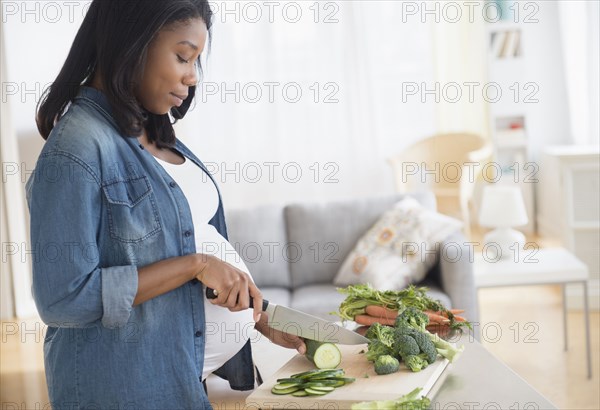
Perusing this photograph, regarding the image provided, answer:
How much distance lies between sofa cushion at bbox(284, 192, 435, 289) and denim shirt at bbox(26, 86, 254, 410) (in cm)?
263

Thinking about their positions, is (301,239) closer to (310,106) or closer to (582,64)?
(310,106)

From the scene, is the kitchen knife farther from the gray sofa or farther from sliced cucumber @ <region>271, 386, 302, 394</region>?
the gray sofa

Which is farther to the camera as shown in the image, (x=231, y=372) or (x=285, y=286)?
(x=285, y=286)

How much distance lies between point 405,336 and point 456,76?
543 cm

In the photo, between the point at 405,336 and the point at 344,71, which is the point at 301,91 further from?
the point at 405,336

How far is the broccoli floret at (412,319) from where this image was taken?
1.77 meters

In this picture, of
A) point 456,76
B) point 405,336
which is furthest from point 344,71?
point 405,336

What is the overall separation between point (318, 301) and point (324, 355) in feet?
7.01

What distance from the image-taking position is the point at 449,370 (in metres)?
1.69

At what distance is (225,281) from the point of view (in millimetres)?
1432

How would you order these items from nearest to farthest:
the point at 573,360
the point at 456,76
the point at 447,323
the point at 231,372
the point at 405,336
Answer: the point at 405,336, the point at 231,372, the point at 447,323, the point at 573,360, the point at 456,76

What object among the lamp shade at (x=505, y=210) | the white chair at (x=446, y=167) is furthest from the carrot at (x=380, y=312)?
the white chair at (x=446, y=167)

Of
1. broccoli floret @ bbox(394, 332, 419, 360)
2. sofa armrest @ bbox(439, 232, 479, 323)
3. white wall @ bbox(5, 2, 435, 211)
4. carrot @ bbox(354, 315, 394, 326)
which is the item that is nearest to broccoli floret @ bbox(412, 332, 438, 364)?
broccoli floret @ bbox(394, 332, 419, 360)

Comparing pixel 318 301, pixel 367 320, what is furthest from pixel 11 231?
pixel 367 320
